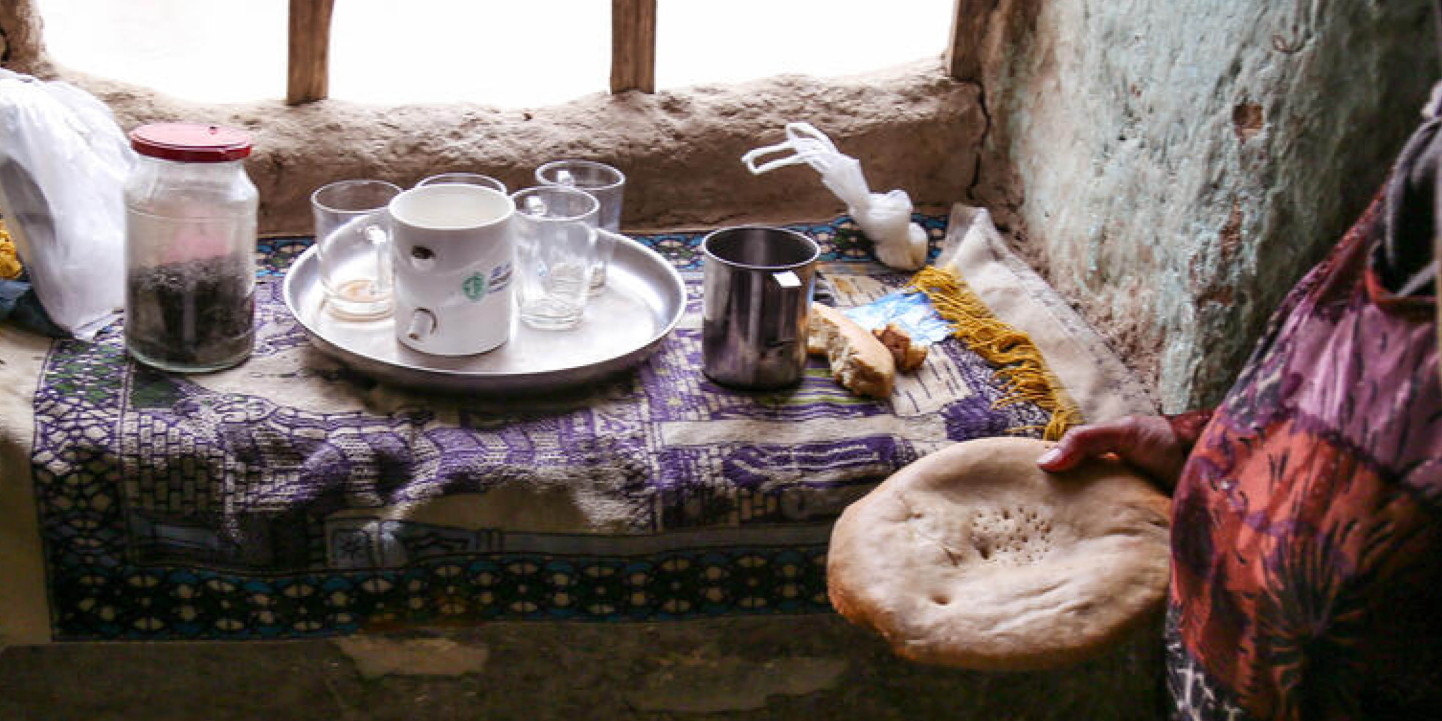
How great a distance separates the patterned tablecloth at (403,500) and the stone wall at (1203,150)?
12.1 inches

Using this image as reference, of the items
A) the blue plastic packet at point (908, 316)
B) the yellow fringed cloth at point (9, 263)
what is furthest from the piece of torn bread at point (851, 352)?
the yellow fringed cloth at point (9, 263)

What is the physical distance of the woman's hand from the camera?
1396 millimetres

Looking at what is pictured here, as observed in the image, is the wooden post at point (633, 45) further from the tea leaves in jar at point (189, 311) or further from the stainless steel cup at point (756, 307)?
the tea leaves in jar at point (189, 311)

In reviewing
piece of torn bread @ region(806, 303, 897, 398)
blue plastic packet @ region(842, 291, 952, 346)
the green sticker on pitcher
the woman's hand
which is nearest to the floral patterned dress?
the woman's hand

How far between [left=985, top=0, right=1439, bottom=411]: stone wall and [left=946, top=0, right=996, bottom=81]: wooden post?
0.48ft

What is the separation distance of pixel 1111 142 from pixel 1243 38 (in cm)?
34

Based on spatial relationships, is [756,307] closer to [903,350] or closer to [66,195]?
[903,350]

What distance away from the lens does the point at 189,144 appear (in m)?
1.46

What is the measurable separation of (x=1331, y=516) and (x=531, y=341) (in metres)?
0.98

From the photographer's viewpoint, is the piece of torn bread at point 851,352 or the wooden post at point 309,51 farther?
the wooden post at point 309,51

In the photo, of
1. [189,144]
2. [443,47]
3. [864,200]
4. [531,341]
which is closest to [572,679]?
[531,341]

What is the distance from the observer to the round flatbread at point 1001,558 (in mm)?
1190

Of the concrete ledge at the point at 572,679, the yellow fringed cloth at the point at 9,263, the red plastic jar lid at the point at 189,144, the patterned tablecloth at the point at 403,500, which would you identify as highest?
the red plastic jar lid at the point at 189,144

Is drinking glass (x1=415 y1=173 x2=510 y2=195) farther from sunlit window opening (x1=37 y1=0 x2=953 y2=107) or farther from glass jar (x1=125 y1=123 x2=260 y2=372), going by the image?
sunlit window opening (x1=37 y1=0 x2=953 y2=107)
